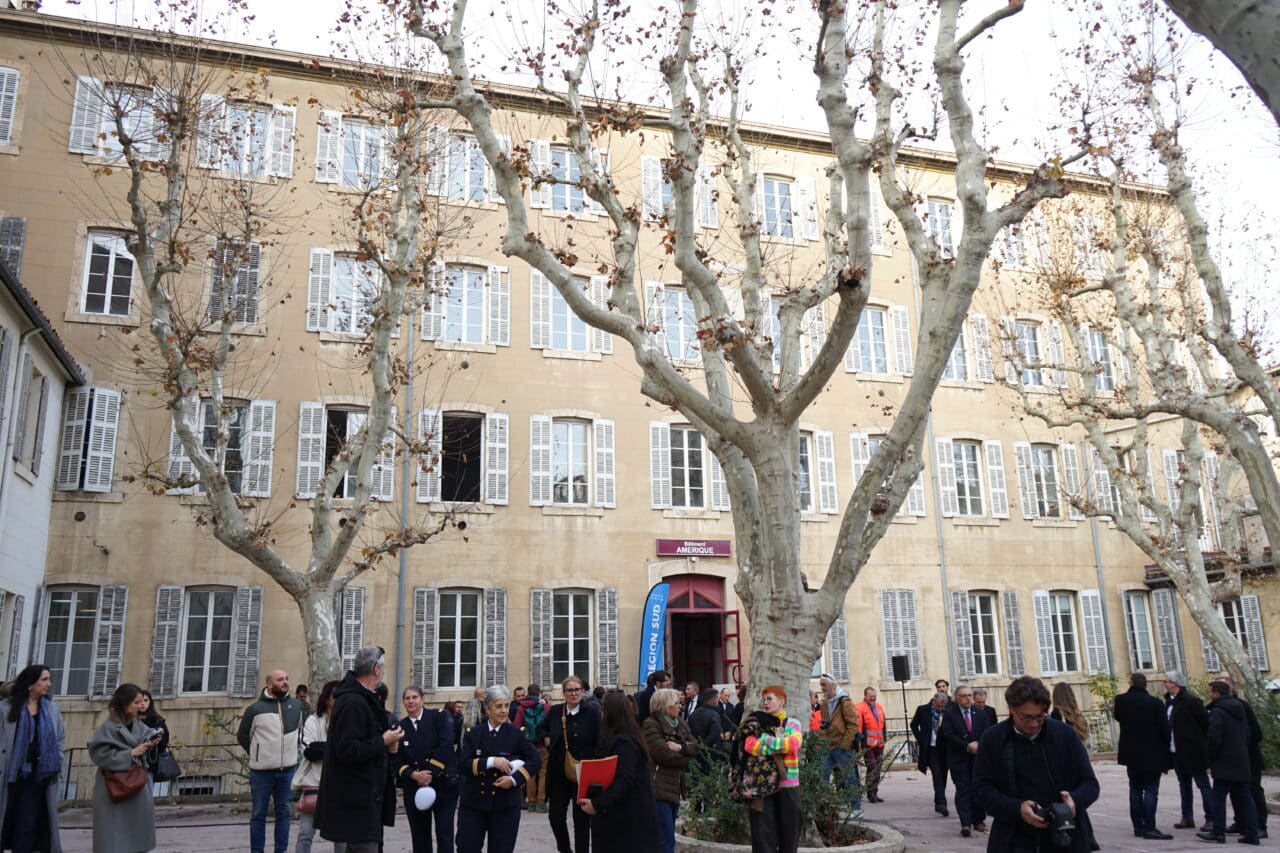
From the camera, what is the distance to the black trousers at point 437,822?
699cm

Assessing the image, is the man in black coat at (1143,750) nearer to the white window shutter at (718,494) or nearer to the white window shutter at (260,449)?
the white window shutter at (718,494)

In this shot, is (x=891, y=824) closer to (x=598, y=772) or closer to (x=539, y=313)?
(x=598, y=772)

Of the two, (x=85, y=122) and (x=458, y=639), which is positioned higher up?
(x=85, y=122)

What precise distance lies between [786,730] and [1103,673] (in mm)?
18028

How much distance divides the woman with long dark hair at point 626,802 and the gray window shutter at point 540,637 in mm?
12288

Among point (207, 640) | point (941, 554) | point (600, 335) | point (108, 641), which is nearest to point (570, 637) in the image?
point (600, 335)

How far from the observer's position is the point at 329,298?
18.6m

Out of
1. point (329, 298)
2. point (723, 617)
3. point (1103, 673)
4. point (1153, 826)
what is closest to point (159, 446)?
point (329, 298)

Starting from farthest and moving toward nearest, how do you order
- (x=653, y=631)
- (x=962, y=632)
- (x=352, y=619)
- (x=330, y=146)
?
1. (x=962, y=632)
2. (x=330, y=146)
3. (x=653, y=631)
4. (x=352, y=619)

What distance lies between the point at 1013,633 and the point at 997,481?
3.29m

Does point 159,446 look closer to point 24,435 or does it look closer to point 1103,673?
point 24,435

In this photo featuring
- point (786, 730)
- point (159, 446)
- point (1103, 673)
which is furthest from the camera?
point (1103, 673)

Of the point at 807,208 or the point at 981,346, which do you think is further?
the point at 981,346

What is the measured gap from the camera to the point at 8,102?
17.6 metres
